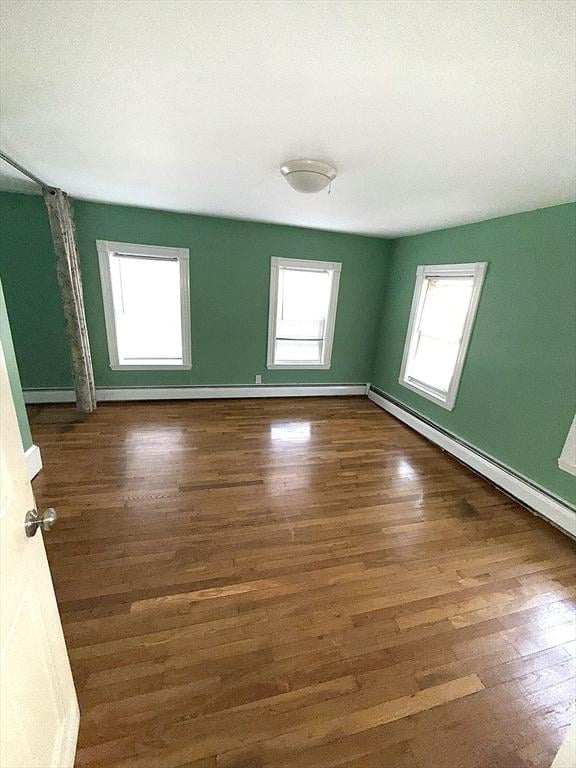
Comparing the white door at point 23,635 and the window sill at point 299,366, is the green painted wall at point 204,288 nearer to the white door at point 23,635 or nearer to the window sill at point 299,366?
the window sill at point 299,366

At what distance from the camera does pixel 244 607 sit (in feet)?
5.25

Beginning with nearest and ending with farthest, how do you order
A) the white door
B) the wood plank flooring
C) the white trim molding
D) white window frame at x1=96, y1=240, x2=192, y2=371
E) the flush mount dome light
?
the white door → the wood plank flooring → the flush mount dome light → the white trim molding → white window frame at x1=96, y1=240, x2=192, y2=371

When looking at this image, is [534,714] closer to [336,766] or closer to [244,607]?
[336,766]

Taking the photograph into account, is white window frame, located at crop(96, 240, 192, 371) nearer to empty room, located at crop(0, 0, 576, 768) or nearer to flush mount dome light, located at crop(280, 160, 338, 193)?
empty room, located at crop(0, 0, 576, 768)

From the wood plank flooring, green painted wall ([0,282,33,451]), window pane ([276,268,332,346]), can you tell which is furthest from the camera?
window pane ([276,268,332,346])

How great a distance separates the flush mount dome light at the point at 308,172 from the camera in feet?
5.89

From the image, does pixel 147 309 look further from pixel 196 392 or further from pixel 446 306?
pixel 446 306

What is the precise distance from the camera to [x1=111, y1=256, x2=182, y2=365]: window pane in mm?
3734

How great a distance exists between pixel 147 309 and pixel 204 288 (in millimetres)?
785

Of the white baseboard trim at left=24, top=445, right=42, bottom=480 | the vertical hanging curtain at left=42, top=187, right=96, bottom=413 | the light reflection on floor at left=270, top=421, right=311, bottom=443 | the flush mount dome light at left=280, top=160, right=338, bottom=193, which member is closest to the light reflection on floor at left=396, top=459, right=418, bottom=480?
the light reflection on floor at left=270, top=421, right=311, bottom=443

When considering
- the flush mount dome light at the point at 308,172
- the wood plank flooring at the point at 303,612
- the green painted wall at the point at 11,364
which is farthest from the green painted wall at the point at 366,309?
the flush mount dome light at the point at 308,172

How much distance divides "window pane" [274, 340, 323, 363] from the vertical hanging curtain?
2371 millimetres

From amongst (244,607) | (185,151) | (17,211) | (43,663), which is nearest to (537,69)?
(185,151)

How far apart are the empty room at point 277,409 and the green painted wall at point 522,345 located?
0.03 m
